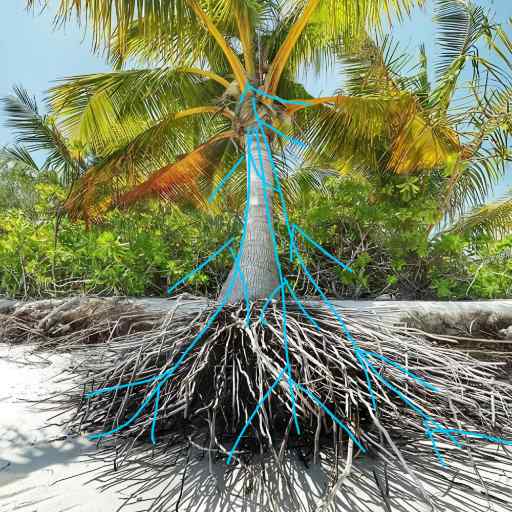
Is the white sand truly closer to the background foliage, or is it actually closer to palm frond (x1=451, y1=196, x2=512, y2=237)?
the background foliage

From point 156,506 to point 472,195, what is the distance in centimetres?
534

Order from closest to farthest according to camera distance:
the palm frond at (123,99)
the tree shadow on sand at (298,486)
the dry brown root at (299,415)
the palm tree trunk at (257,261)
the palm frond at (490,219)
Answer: the tree shadow on sand at (298,486)
the dry brown root at (299,415)
the palm tree trunk at (257,261)
the palm frond at (123,99)
the palm frond at (490,219)

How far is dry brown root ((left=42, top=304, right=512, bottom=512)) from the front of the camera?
118 centimetres

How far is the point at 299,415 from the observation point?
1.40 metres

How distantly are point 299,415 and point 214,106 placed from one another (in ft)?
12.5

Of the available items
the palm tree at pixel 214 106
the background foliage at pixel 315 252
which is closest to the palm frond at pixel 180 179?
the palm tree at pixel 214 106

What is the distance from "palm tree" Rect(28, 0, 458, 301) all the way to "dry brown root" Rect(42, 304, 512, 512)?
0.82 meters

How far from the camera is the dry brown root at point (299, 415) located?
118cm

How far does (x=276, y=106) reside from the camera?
3213 mm

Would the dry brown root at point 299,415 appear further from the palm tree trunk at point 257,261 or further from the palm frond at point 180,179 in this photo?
the palm frond at point 180,179

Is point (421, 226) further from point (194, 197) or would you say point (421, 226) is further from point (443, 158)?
point (194, 197)

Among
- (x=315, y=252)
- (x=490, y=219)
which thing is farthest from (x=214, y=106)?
(x=490, y=219)

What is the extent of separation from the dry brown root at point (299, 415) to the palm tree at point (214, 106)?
32.1 inches

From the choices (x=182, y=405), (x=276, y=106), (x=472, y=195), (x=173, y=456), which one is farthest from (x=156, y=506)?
(x=472, y=195)
